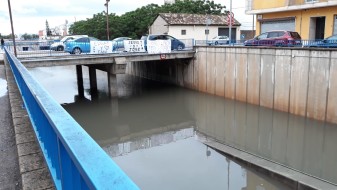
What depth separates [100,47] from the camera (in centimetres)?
2300

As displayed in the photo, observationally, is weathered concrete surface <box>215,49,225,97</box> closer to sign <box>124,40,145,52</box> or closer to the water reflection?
the water reflection

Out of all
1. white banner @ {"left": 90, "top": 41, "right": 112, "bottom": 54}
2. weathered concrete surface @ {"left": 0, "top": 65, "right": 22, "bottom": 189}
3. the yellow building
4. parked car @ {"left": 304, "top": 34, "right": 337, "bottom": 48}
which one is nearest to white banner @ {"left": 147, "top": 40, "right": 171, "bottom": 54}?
white banner @ {"left": 90, "top": 41, "right": 112, "bottom": 54}

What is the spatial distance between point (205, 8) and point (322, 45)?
1579 inches

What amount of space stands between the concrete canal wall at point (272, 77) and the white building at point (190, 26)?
16366 millimetres

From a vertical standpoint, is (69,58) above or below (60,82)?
above

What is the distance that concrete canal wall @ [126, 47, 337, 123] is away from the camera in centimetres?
1530

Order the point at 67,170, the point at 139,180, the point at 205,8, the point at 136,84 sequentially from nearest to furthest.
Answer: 1. the point at 67,170
2. the point at 139,180
3. the point at 136,84
4. the point at 205,8

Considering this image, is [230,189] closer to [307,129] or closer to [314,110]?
[307,129]

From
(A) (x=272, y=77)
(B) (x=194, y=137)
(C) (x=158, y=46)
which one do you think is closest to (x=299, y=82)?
(A) (x=272, y=77)

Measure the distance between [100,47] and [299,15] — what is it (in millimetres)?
15775

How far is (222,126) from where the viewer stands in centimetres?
1716

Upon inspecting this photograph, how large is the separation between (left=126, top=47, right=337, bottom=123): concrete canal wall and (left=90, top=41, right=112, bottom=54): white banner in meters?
6.62

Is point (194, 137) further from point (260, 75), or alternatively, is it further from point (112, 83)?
point (112, 83)

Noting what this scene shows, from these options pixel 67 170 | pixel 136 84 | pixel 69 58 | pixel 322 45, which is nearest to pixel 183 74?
pixel 136 84
